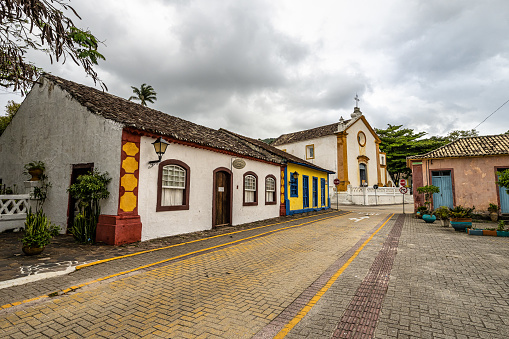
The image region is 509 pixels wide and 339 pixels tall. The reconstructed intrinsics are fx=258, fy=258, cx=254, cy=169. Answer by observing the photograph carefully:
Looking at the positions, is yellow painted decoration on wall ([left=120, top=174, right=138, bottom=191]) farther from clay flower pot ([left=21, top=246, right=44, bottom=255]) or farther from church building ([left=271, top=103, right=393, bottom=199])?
church building ([left=271, top=103, right=393, bottom=199])

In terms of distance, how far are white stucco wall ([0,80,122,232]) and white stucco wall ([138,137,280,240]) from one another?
0.90 meters

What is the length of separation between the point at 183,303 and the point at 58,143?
350 inches

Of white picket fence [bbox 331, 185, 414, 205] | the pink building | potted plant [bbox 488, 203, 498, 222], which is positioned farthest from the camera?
white picket fence [bbox 331, 185, 414, 205]

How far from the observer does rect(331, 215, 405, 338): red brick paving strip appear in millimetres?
2961

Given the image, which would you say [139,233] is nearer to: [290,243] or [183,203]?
[183,203]

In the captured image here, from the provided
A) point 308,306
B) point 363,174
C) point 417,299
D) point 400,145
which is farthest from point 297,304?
point 400,145

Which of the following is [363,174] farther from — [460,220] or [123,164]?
[123,164]

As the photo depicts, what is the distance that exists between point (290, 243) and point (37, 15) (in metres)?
7.60

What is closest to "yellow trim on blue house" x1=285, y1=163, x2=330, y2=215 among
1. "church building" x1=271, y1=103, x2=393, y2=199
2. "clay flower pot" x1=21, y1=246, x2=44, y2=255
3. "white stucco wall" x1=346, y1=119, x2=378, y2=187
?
"church building" x1=271, y1=103, x2=393, y2=199

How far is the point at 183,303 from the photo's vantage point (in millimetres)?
3736

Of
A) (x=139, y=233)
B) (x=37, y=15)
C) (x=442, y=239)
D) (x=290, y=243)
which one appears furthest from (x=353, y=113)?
(x=37, y=15)

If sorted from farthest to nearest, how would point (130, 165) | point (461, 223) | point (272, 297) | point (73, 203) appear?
point (461, 223) < point (73, 203) < point (130, 165) < point (272, 297)

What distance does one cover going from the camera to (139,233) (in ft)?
25.6

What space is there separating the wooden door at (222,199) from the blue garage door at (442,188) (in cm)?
1329
